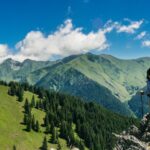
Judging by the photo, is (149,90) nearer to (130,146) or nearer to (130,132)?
(130,132)

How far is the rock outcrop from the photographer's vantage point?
4800cm

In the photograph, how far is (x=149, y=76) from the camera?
5478 cm

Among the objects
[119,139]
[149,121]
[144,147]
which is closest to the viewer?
[144,147]

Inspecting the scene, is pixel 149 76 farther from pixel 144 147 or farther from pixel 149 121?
pixel 144 147

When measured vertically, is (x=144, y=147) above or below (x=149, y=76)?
below

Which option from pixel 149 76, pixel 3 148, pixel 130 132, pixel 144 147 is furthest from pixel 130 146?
pixel 3 148

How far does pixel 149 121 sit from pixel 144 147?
30.0 feet

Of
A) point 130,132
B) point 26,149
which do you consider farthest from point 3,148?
point 130,132

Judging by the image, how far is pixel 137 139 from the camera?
49875 mm

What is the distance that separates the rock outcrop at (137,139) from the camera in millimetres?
48000

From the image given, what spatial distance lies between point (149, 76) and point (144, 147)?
40.1ft

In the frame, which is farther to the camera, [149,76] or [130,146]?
[149,76]

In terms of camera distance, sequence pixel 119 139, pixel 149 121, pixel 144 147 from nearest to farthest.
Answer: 1. pixel 144 147
2. pixel 119 139
3. pixel 149 121

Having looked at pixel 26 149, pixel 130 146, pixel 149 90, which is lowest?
pixel 26 149
